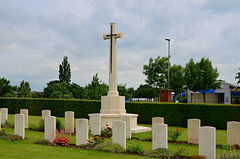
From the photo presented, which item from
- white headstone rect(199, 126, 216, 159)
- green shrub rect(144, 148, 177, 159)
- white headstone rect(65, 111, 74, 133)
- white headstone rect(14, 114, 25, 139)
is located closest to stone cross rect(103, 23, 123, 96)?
white headstone rect(65, 111, 74, 133)

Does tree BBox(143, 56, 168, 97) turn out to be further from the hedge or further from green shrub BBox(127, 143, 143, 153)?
green shrub BBox(127, 143, 143, 153)

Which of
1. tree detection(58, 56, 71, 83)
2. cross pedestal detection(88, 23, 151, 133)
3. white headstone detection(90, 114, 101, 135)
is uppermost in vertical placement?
tree detection(58, 56, 71, 83)

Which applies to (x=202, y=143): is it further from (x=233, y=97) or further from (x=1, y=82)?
(x=1, y=82)

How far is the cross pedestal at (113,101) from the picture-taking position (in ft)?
53.3

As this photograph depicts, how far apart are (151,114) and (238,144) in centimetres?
1123

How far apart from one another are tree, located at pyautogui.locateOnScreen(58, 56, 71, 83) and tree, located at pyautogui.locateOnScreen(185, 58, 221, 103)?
32.6 m

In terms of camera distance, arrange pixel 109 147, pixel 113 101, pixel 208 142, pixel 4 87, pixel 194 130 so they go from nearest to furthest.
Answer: pixel 208 142, pixel 109 147, pixel 194 130, pixel 113 101, pixel 4 87

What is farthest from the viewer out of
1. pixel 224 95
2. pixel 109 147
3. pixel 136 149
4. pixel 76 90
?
pixel 76 90

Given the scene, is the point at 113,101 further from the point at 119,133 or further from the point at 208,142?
the point at 208,142

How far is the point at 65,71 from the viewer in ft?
222

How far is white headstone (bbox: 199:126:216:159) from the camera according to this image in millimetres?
8609

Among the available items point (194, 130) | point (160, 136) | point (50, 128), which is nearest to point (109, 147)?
point (160, 136)

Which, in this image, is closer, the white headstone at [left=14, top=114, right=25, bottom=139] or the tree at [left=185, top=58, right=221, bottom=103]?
the white headstone at [left=14, top=114, right=25, bottom=139]

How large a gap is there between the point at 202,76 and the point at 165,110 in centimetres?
2410
